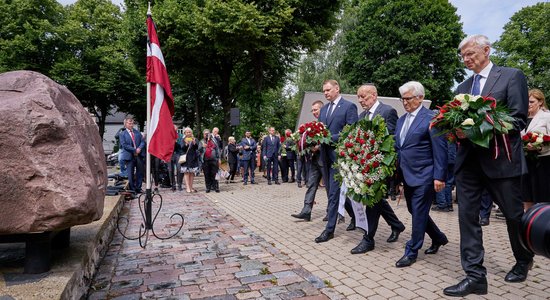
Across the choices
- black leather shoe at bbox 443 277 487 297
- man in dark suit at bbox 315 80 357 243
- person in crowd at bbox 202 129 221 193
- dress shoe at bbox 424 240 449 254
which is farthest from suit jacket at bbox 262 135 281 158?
black leather shoe at bbox 443 277 487 297

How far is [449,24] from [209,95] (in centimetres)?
2159

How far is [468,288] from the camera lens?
3400 millimetres

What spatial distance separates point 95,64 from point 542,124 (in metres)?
35.0

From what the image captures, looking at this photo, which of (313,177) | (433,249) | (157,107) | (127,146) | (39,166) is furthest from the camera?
(127,146)

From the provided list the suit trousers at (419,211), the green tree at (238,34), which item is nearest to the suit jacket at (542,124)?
the suit trousers at (419,211)

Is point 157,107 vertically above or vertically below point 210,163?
above

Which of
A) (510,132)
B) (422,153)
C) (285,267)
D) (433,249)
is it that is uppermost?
(510,132)

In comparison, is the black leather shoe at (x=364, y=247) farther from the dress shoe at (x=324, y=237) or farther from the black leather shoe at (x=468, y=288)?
the black leather shoe at (x=468, y=288)

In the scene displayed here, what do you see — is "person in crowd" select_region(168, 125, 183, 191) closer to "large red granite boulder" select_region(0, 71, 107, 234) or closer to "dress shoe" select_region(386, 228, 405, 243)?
"dress shoe" select_region(386, 228, 405, 243)

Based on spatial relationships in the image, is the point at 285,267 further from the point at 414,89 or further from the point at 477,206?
the point at 414,89

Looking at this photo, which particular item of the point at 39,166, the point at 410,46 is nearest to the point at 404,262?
the point at 39,166

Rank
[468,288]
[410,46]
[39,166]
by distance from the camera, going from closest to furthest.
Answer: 1. [39,166]
2. [468,288]
3. [410,46]

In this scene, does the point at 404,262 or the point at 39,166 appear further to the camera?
the point at 404,262

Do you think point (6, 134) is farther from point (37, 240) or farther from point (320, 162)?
point (320, 162)
